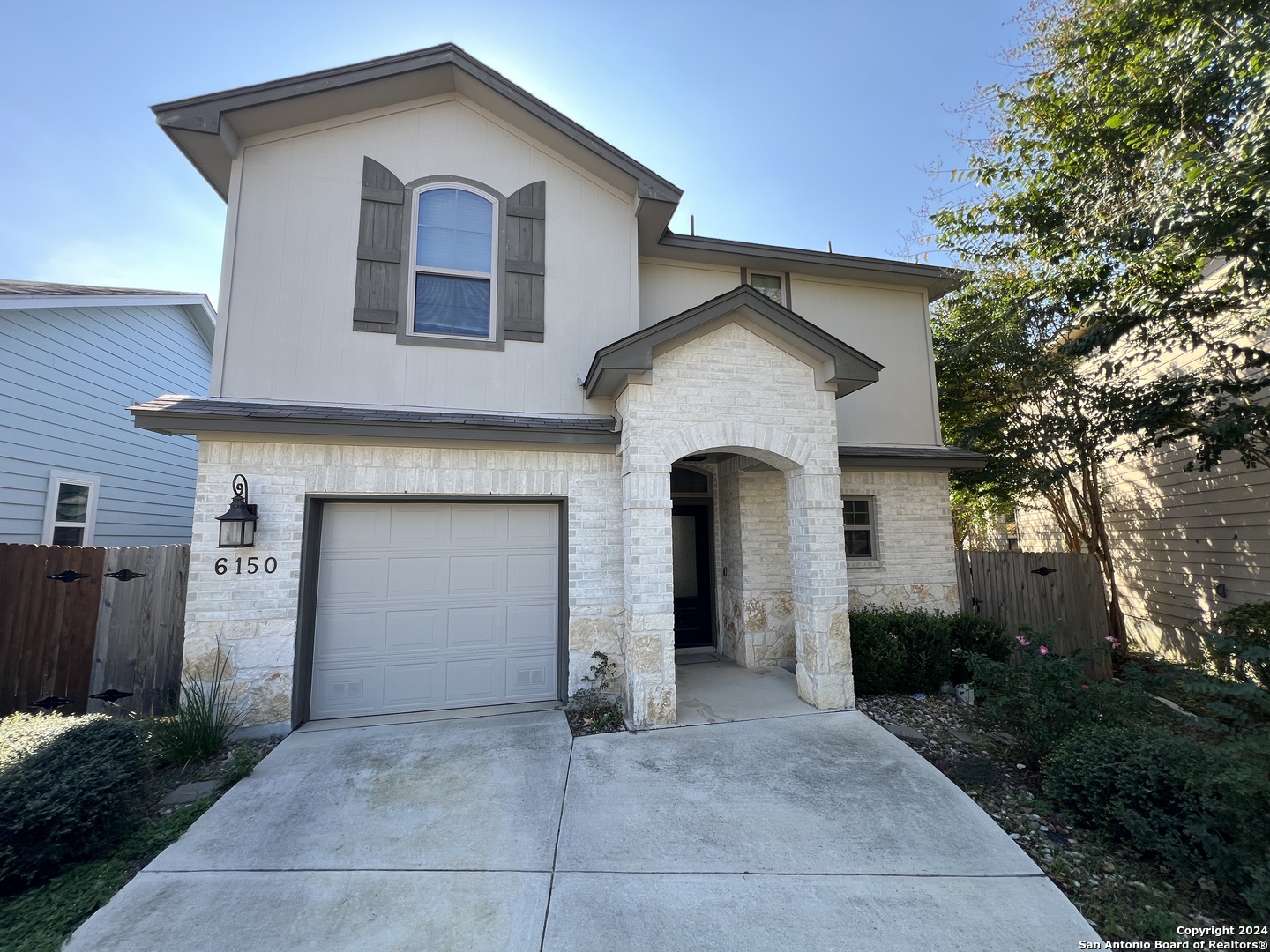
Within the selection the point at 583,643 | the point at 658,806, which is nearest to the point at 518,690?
the point at 583,643

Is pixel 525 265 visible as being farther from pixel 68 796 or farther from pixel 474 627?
pixel 68 796

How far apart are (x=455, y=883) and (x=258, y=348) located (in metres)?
5.45

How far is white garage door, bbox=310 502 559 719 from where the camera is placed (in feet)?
18.6

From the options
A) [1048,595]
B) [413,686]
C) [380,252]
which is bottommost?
[413,686]

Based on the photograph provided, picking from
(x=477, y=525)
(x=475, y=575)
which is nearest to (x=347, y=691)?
(x=475, y=575)

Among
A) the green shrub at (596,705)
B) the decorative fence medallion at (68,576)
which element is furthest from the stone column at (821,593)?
the decorative fence medallion at (68,576)

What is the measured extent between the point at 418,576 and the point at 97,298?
6922mm

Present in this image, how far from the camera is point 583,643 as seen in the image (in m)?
5.92

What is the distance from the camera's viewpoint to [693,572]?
27.0 feet

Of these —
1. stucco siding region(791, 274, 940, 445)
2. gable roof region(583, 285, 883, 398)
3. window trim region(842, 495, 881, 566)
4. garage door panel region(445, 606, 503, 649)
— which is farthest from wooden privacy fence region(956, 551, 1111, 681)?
garage door panel region(445, 606, 503, 649)

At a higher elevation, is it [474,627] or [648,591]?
[648,591]

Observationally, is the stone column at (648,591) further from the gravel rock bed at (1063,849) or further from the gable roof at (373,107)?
the gable roof at (373,107)

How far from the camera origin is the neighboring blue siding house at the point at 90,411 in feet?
22.9

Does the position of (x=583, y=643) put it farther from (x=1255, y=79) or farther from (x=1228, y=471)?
(x=1228, y=471)
